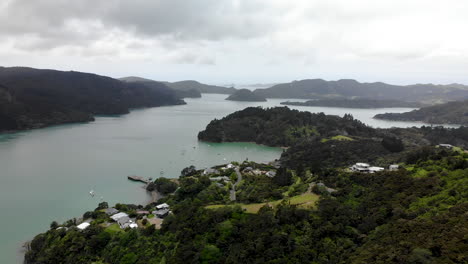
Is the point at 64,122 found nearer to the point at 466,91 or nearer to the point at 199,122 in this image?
the point at 199,122

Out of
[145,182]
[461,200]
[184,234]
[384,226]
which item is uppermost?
[461,200]

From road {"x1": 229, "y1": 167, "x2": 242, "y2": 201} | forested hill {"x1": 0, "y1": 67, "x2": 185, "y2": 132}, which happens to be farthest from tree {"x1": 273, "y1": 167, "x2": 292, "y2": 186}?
forested hill {"x1": 0, "y1": 67, "x2": 185, "y2": 132}

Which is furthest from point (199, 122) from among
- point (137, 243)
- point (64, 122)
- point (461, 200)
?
point (461, 200)

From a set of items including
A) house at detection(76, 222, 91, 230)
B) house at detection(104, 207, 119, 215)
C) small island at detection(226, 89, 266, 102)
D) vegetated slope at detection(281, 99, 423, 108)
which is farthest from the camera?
small island at detection(226, 89, 266, 102)

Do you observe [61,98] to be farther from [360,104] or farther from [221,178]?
[360,104]

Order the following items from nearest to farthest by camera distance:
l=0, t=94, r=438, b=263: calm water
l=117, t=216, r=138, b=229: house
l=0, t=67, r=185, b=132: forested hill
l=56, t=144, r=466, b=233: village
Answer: l=117, t=216, r=138, b=229: house → l=56, t=144, r=466, b=233: village → l=0, t=94, r=438, b=263: calm water → l=0, t=67, r=185, b=132: forested hill

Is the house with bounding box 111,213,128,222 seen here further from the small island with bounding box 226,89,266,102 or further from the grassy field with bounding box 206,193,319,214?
the small island with bounding box 226,89,266,102

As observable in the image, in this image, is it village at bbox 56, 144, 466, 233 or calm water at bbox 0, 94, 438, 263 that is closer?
village at bbox 56, 144, 466, 233
